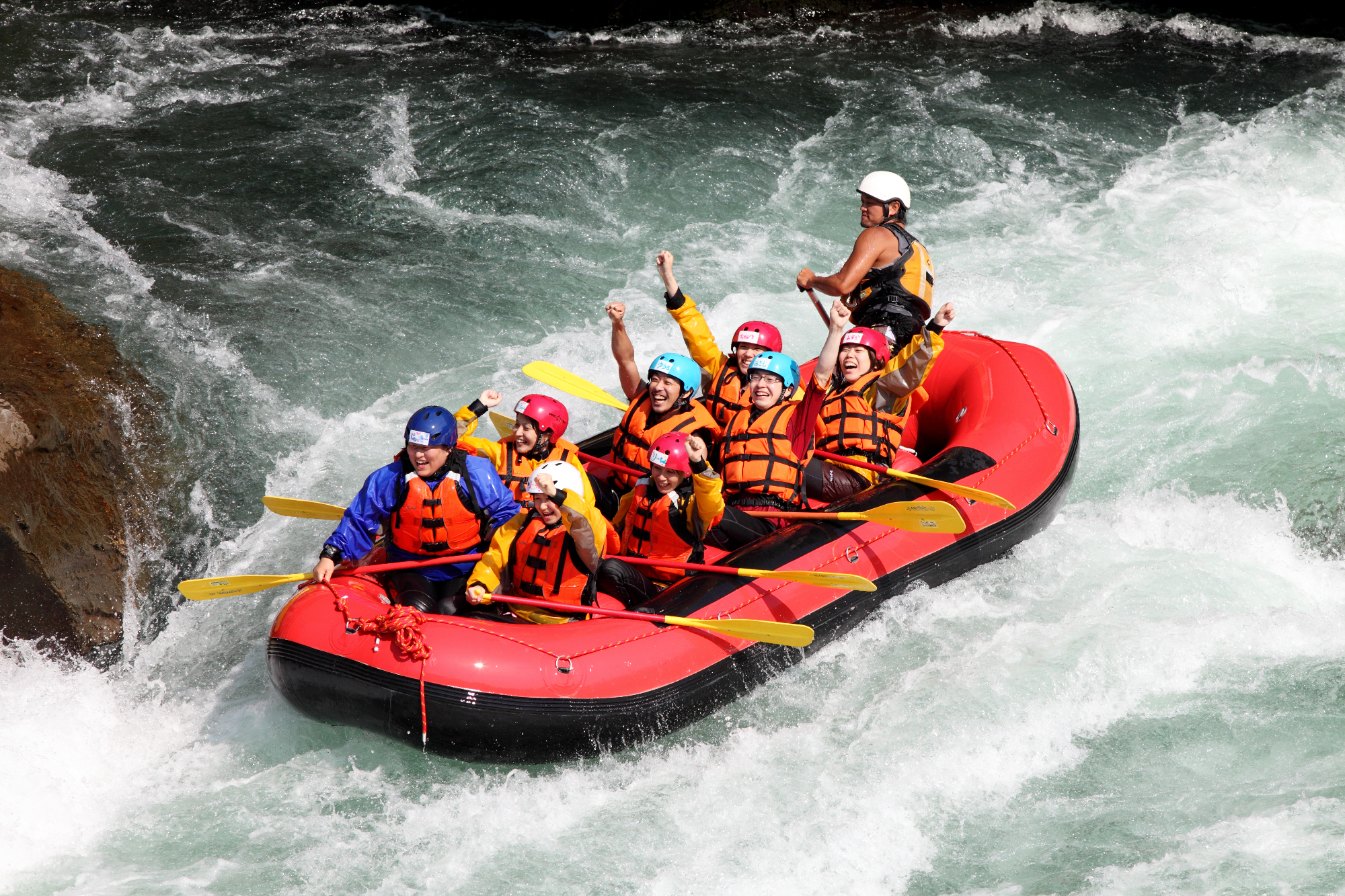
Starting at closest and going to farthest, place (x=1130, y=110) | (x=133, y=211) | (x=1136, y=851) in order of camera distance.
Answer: (x=1136, y=851) → (x=133, y=211) → (x=1130, y=110)

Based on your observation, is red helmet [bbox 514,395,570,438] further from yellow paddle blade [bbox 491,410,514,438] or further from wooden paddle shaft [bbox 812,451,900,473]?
wooden paddle shaft [bbox 812,451,900,473]

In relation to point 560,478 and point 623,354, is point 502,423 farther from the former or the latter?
point 560,478

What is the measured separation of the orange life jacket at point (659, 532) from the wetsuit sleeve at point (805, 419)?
21.5 inches

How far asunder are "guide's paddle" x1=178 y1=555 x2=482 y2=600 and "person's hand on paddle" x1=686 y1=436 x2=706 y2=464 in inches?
36.1

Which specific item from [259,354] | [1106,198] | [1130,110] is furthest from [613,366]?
[1130,110]

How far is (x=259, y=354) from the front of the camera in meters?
7.12

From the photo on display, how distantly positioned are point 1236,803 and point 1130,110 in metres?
7.70

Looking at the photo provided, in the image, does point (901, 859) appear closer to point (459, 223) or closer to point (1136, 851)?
point (1136, 851)

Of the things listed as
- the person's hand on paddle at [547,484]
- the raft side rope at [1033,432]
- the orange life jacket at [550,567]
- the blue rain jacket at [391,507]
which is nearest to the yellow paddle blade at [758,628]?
the orange life jacket at [550,567]

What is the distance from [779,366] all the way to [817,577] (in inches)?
38.2

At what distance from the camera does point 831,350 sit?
15.8 feet

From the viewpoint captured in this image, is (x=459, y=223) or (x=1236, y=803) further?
(x=459, y=223)

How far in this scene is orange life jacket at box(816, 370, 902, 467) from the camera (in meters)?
5.07

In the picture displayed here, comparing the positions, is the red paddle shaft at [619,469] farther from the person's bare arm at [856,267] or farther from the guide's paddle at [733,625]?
the person's bare arm at [856,267]
